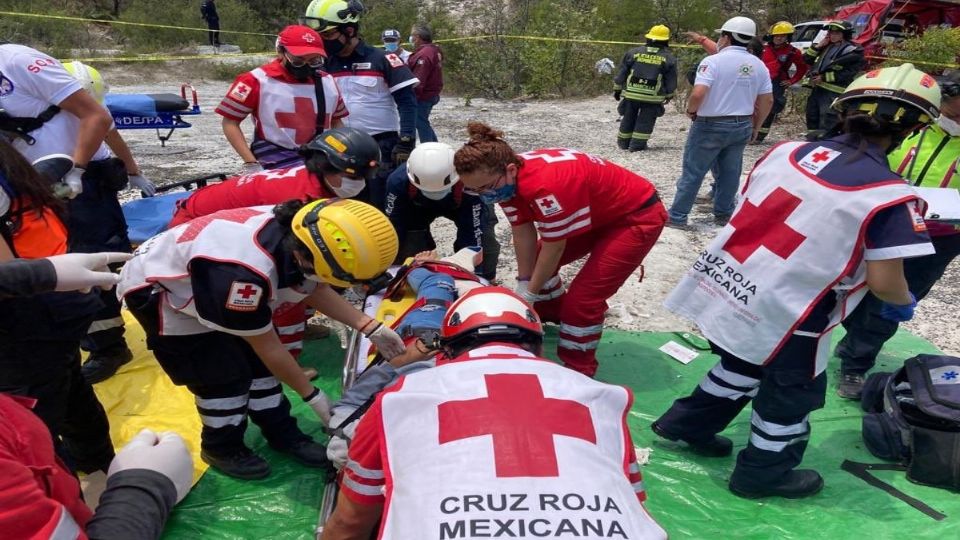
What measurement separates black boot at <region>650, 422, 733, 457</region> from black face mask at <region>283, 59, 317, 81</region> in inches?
112

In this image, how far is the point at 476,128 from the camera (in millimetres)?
3299

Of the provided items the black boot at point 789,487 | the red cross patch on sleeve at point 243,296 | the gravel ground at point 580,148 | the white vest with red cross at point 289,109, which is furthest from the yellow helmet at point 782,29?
the red cross patch on sleeve at point 243,296

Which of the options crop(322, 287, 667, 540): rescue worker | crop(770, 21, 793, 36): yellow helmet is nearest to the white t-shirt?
crop(322, 287, 667, 540): rescue worker

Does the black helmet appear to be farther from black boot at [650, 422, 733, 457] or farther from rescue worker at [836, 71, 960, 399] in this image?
rescue worker at [836, 71, 960, 399]

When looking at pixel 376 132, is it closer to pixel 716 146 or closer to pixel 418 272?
pixel 418 272

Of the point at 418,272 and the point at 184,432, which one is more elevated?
the point at 418,272

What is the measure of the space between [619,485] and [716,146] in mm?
5281

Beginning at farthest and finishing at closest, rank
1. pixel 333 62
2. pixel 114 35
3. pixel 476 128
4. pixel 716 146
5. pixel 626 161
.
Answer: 1. pixel 114 35
2. pixel 626 161
3. pixel 716 146
4. pixel 333 62
5. pixel 476 128

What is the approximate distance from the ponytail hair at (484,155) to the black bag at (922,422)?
2.22 metres

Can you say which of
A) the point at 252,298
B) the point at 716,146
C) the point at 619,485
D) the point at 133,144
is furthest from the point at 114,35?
the point at 619,485

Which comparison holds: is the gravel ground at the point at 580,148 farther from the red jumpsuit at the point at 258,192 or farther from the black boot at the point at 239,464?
the black boot at the point at 239,464

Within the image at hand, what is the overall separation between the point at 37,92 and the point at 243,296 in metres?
1.72

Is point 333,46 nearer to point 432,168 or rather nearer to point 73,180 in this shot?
point 432,168

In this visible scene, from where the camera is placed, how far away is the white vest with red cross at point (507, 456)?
135 centimetres
